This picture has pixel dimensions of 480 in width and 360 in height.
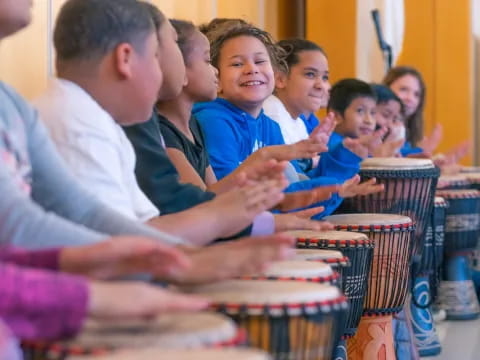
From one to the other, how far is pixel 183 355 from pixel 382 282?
2235 mm

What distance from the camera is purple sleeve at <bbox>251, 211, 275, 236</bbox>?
2.60m

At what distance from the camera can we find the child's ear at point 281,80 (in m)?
4.14

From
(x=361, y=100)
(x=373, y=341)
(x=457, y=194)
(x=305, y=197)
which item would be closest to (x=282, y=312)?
(x=305, y=197)

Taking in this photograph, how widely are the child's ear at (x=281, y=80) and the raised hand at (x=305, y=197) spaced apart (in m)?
1.33

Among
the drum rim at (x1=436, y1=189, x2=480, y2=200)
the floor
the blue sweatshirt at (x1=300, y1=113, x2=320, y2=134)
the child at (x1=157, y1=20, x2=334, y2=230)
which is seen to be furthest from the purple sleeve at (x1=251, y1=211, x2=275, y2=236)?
the drum rim at (x1=436, y1=189, x2=480, y2=200)

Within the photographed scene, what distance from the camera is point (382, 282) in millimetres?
3439

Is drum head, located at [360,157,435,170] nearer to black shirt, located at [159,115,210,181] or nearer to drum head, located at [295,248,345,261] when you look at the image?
black shirt, located at [159,115,210,181]

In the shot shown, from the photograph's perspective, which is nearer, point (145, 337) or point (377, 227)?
point (145, 337)

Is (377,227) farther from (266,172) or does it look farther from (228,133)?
(266,172)

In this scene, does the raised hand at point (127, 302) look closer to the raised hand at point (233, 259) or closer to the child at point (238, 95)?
the raised hand at point (233, 259)

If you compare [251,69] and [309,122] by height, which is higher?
[251,69]

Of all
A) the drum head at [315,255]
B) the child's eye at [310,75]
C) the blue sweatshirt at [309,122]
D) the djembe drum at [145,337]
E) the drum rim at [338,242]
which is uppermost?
the child's eye at [310,75]

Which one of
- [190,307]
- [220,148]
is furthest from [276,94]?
[190,307]

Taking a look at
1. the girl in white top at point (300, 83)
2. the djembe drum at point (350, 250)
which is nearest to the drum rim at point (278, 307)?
the djembe drum at point (350, 250)
